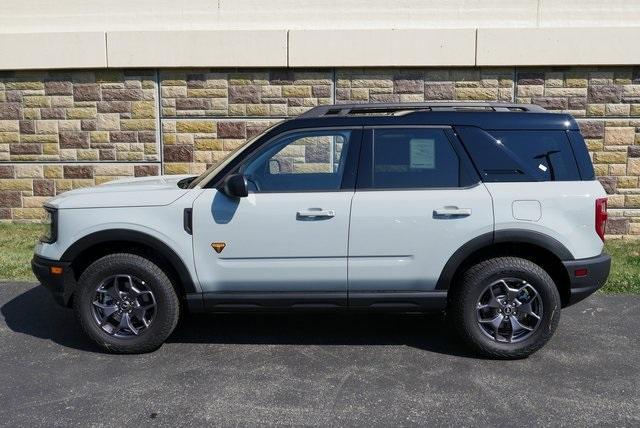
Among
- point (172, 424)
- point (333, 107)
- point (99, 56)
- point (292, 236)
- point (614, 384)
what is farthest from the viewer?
point (99, 56)

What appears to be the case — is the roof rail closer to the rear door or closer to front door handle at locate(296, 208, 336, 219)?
the rear door

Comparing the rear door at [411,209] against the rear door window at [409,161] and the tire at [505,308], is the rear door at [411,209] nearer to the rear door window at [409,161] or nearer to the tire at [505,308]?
the rear door window at [409,161]

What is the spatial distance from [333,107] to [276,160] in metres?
0.74

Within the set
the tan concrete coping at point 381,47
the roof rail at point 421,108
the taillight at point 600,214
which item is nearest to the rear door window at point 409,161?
the roof rail at point 421,108

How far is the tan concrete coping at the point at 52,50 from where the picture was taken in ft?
29.0

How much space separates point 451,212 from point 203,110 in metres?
5.37

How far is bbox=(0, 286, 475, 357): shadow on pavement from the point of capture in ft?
16.1

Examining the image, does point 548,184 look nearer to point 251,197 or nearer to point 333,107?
point 333,107

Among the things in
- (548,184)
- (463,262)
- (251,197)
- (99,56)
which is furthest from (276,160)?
(99,56)

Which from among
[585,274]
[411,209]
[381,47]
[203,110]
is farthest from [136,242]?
[381,47]

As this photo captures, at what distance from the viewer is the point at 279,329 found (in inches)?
206

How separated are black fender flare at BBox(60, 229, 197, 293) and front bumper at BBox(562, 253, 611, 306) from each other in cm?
268

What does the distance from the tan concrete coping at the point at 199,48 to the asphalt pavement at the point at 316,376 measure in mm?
4324

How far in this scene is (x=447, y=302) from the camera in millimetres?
4613
